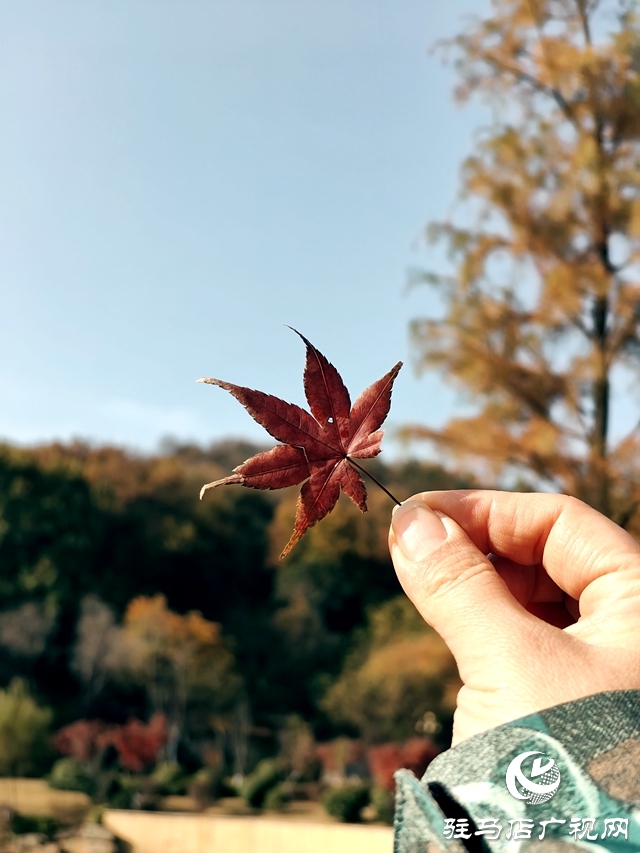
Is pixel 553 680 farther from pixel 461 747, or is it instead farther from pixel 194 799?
pixel 194 799

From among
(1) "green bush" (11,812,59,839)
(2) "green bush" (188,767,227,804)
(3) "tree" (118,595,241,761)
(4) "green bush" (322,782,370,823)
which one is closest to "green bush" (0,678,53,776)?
(1) "green bush" (11,812,59,839)

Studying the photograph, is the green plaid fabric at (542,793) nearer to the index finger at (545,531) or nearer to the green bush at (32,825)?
the index finger at (545,531)

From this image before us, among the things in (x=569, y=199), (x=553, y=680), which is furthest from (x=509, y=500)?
(x=569, y=199)

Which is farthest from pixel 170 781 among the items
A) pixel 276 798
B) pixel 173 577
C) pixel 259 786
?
pixel 173 577

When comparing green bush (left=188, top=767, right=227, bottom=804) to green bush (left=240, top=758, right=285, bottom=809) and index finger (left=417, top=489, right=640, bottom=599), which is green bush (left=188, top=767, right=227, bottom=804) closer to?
green bush (left=240, top=758, right=285, bottom=809)

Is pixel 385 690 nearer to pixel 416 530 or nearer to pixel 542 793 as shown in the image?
pixel 416 530

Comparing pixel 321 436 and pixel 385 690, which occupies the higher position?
pixel 321 436

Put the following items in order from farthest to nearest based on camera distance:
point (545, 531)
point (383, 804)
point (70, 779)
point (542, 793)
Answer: point (70, 779) → point (383, 804) → point (545, 531) → point (542, 793)

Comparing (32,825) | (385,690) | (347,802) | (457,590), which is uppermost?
(457,590)
